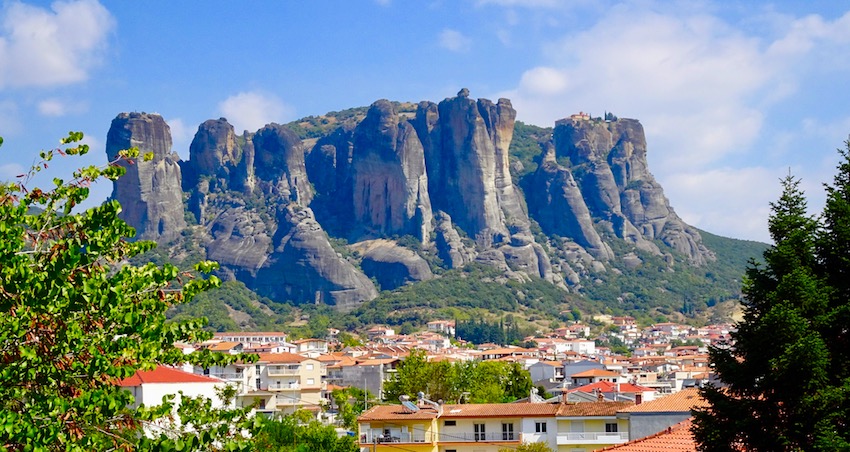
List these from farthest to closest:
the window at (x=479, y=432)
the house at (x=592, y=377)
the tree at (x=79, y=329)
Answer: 1. the house at (x=592, y=377)
2. the window at (x=479, y=432)
3. the tree at (x=79, y=329)

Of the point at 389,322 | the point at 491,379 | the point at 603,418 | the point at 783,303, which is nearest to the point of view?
the point at 783,303

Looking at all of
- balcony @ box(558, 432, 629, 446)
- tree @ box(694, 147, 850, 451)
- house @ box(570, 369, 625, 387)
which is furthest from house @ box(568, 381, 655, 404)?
tree @ box(694, 147, 850, 451)

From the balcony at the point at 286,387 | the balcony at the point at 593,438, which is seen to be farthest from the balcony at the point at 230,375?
the balcony at the point at 593,438

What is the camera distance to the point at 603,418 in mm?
43406

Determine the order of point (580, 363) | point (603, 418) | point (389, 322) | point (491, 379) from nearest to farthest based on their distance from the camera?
point (603, 418), point (491, 379), point (580, 363), point (389, 322)

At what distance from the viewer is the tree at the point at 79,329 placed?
835cm

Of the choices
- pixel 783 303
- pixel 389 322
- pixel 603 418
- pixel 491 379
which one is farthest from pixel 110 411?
pixel 389 322

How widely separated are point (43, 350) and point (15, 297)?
565 millimetres

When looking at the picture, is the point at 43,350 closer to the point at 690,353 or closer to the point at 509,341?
the point at 690,353

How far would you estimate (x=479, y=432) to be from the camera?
4612 centimetres

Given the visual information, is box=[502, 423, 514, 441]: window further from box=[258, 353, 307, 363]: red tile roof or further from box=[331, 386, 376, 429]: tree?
box=[258, 353, 307, 363]: red tile roof

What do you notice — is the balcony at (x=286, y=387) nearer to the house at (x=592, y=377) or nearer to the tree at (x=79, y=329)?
the house at (x=592, y=377)

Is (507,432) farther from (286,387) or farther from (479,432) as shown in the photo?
(286,387)

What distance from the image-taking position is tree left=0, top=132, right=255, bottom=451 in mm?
8352
